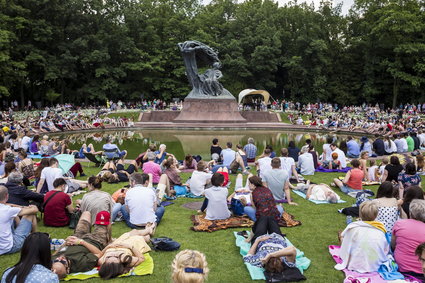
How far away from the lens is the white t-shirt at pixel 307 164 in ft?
39.7

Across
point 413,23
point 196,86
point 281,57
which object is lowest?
point 196,86

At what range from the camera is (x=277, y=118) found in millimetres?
37656

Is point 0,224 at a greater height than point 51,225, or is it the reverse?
point 0,224

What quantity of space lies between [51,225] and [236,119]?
88.8 ft

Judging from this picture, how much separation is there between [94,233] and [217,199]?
2.48m

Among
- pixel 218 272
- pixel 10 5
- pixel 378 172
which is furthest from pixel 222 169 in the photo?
pixel 10 5

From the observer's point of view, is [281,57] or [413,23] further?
[281,57]

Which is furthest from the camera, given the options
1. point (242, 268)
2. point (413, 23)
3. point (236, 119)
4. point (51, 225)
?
point (413, 23)

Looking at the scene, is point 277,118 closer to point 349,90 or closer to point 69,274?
point 349,90

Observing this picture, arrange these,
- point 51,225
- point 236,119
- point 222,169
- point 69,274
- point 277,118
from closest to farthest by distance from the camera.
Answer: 1. point 69,274
2. point 51,225
3. point 222,169
4. point 236,119
5. point 277,118

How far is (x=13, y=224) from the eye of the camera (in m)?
5.97

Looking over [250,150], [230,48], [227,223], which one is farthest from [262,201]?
[230,48]

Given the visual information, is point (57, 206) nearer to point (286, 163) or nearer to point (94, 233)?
point (94, 233)

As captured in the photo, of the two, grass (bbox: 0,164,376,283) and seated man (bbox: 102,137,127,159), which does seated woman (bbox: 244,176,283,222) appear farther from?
seated man (bbox: 102,137,127,159)
